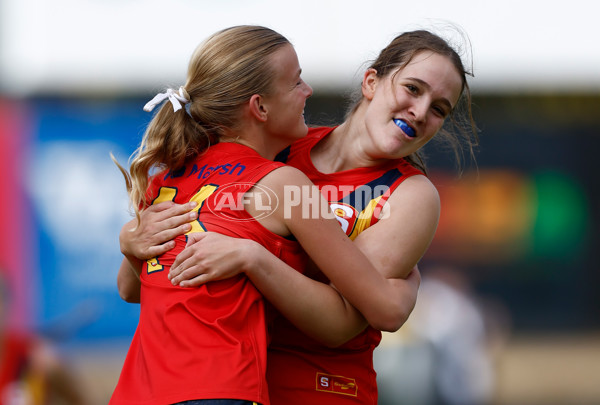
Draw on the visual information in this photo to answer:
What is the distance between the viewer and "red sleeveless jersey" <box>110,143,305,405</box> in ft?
5.85

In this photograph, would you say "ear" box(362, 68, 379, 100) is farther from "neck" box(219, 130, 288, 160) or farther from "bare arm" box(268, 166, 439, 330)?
"bare arm" box(268, 166, 439, 330)

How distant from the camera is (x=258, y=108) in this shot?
2.17 m

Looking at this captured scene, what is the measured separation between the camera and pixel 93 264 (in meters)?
7.25

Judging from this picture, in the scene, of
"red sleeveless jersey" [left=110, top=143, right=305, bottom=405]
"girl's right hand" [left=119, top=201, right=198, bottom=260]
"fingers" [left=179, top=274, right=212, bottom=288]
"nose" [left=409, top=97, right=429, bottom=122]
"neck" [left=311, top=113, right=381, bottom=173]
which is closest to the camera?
"red sleeveless jersey" [left=110, top=143, right=305, bottom=405]

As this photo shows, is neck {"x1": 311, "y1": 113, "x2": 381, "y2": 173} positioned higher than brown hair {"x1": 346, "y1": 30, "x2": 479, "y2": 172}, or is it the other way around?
brown hair {"x1": 346, "y1": 30, "x2": 479, "y2": 172}

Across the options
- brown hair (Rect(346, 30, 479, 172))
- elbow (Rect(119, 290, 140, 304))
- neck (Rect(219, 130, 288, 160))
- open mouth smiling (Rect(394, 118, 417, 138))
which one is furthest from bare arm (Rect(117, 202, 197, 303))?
brown hair (Rect(346, 30, 479, 172))

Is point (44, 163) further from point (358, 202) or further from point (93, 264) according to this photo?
point (358, 202)

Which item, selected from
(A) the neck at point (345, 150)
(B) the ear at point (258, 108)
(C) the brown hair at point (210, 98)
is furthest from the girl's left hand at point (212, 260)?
(A) the neck at point (345, 150)

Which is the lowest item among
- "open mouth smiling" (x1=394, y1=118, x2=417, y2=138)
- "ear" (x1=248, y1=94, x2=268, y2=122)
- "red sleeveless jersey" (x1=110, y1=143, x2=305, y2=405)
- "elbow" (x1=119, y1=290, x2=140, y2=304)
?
"elbow" (x1=119, y1=290, x2=140, y2=304)

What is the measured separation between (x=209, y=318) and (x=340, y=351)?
1.70 feet

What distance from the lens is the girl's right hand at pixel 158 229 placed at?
201 cm

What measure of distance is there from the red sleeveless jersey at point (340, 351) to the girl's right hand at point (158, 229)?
0.43 m

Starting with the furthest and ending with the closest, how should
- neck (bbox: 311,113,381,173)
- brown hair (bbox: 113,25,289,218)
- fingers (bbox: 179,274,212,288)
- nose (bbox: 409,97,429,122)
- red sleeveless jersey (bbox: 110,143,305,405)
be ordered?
1. neck (bbox: 311,113,381,173)
2. nose (bbox: 409,97,429,122)
3. brown hair (bbox: 113,25,289,218)
4. fingers (bbox: 179,274,212,288)
5. red sleeveless jersey (bbox: 110,143,305,405)

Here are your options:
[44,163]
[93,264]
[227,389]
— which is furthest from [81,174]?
[227,389]
